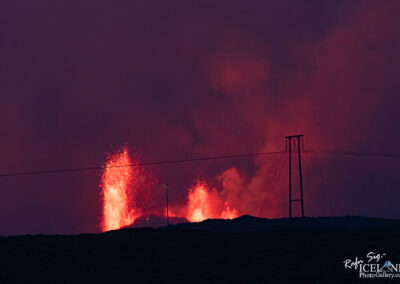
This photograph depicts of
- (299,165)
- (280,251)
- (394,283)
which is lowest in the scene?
(394,283)

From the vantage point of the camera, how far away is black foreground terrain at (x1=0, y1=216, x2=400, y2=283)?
255ft

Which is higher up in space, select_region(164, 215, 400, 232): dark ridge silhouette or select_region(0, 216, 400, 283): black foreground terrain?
select_region(164, 215, 400, 232): dark ridge silhouette

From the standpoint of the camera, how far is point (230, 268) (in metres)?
81.6

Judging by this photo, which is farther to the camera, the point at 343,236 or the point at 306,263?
the point at 343,236

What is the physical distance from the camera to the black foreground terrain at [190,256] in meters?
77.8

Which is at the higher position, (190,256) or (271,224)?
(271,224)

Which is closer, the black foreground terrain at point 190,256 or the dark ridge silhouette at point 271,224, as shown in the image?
the black foreground terrain at point 190,256

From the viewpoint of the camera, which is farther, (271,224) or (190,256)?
(271,224)

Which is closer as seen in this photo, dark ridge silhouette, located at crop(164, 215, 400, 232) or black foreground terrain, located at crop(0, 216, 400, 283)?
black foreground terrain, located at crop(0, 216, 400, 283)

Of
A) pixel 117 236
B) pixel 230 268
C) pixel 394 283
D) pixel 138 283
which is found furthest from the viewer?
pixel 117 236

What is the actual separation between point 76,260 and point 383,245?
39.2m

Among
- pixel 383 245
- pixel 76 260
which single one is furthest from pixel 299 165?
pixel 76 260

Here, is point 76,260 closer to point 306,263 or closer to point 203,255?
point 203,255

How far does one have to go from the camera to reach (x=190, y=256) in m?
89.8
